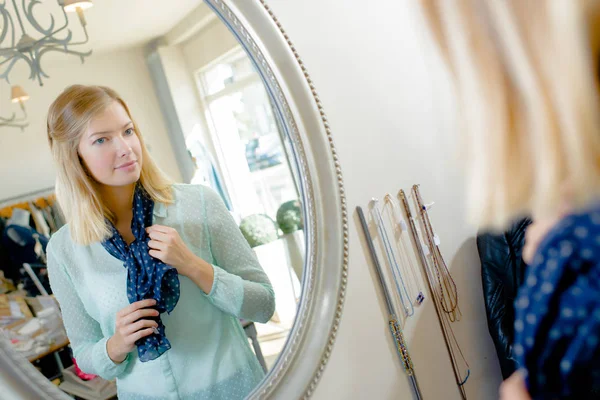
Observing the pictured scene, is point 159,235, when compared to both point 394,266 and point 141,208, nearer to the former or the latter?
point 141,208

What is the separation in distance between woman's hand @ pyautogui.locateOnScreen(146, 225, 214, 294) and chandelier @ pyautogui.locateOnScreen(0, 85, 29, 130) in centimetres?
26

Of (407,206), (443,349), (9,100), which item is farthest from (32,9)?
(443,349)

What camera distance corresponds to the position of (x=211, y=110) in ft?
3.54

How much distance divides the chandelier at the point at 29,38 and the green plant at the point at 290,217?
1.58 feet

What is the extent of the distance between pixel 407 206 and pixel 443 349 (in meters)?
0.40

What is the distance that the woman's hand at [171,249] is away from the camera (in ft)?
3.14

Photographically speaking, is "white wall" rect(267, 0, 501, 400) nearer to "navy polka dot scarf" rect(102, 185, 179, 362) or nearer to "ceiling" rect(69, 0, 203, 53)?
"ceiling" rect(69, 0, 203, 53)

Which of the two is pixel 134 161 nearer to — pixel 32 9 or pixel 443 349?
pixel 32 9

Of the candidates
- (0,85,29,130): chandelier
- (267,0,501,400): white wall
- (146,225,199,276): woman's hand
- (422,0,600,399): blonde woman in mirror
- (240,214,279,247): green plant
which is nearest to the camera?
(422,0,600,399): blonde woman in mirror

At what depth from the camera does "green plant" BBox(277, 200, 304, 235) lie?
1135mm

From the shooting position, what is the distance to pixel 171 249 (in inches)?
38.2

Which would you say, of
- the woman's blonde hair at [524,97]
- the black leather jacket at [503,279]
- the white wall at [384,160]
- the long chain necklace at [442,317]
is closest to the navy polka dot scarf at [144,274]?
the white wall at [384,160]

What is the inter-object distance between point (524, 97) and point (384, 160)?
829 millimetres

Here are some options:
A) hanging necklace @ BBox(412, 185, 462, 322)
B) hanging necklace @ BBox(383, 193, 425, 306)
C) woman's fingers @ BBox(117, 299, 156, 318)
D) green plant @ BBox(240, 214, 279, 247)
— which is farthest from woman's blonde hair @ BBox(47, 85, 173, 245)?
hanging necklace @ BBox(412, 185, 462, 322)
